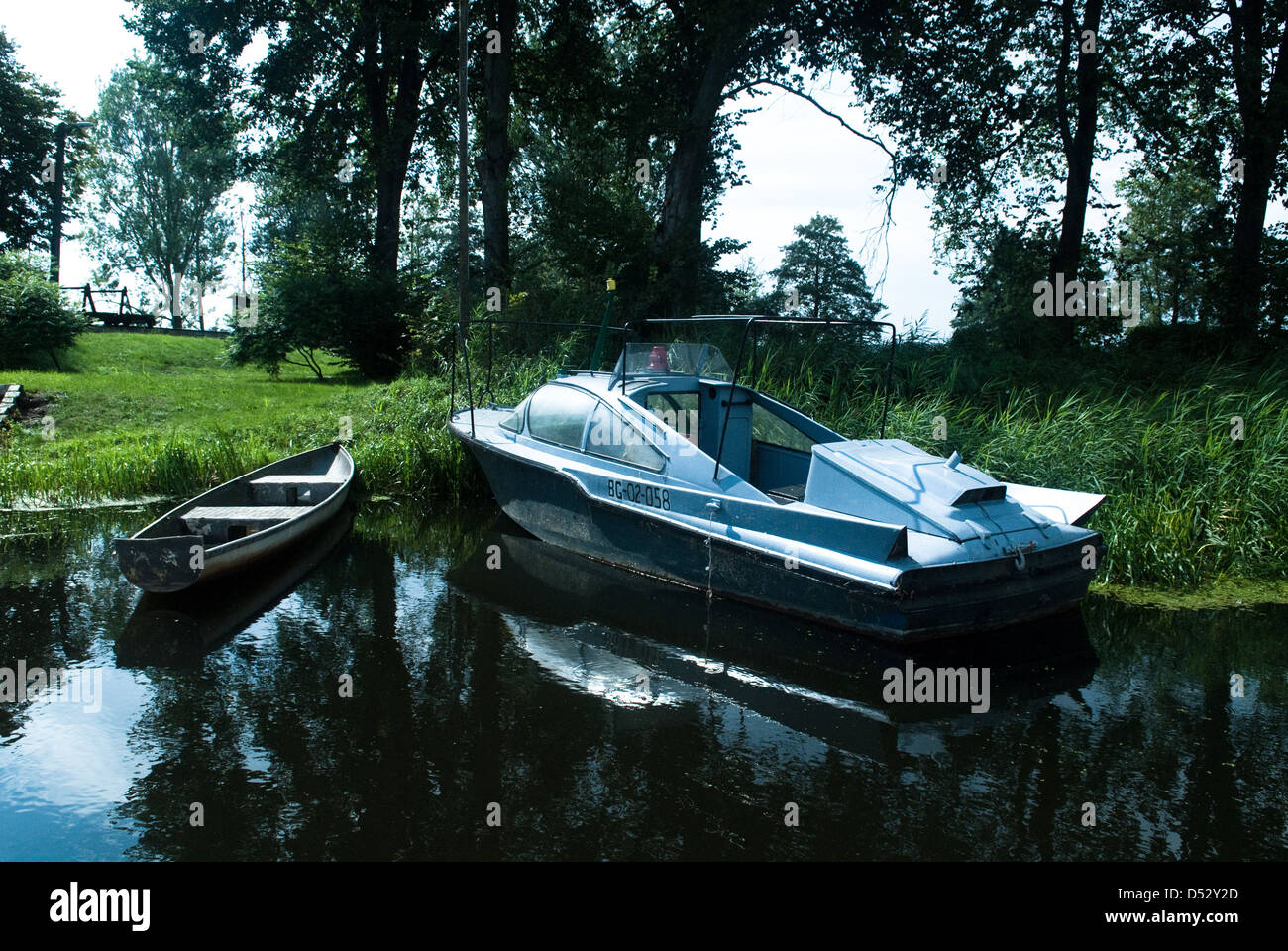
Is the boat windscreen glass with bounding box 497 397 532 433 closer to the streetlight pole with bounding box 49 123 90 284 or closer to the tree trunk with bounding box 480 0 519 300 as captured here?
the tree trunk with bounding box 480 0 519 300

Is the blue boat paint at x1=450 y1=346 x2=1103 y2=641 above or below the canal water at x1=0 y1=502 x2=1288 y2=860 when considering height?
above

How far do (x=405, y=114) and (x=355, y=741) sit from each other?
73.6ft

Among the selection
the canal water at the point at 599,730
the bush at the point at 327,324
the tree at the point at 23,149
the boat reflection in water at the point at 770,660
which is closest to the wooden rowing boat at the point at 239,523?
the canal water at the point at 599,730

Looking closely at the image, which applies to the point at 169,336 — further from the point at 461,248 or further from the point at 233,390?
the point at 461,248

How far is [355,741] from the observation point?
16.8 ft

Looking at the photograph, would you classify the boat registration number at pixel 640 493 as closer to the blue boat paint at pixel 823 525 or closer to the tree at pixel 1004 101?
the blue boat paint at pixel 823 525

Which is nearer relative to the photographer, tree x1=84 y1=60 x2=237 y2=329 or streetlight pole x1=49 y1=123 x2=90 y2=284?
streetlight pole x1=49 y1=123 x2=90 y2=284

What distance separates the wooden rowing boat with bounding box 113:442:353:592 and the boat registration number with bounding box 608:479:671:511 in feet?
9.96

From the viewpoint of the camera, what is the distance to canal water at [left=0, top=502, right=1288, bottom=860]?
427cm

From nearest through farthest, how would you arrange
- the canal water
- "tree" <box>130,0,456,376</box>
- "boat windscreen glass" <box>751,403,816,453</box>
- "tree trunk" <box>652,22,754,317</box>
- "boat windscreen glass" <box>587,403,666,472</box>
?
the canal water
"boat windscreen glass" <box>587,403,666,472</box>
"boat windscreen glass" <box>751,403,816,453</box>
"tree trunk" <box>652,22,754,317</box>
"tree" <box>130,0,456,376</box>

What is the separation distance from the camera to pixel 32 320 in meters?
18.8

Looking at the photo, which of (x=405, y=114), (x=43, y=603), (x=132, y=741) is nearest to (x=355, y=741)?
(x=132, y=741)

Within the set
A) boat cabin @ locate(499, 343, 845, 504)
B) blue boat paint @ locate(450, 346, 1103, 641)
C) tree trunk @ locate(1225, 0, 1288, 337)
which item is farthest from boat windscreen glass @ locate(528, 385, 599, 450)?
tree trunk @ locate(1225, 0, 1288, 337)

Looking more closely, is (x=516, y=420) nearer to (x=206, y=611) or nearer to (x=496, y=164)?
(x=206, y=611)
